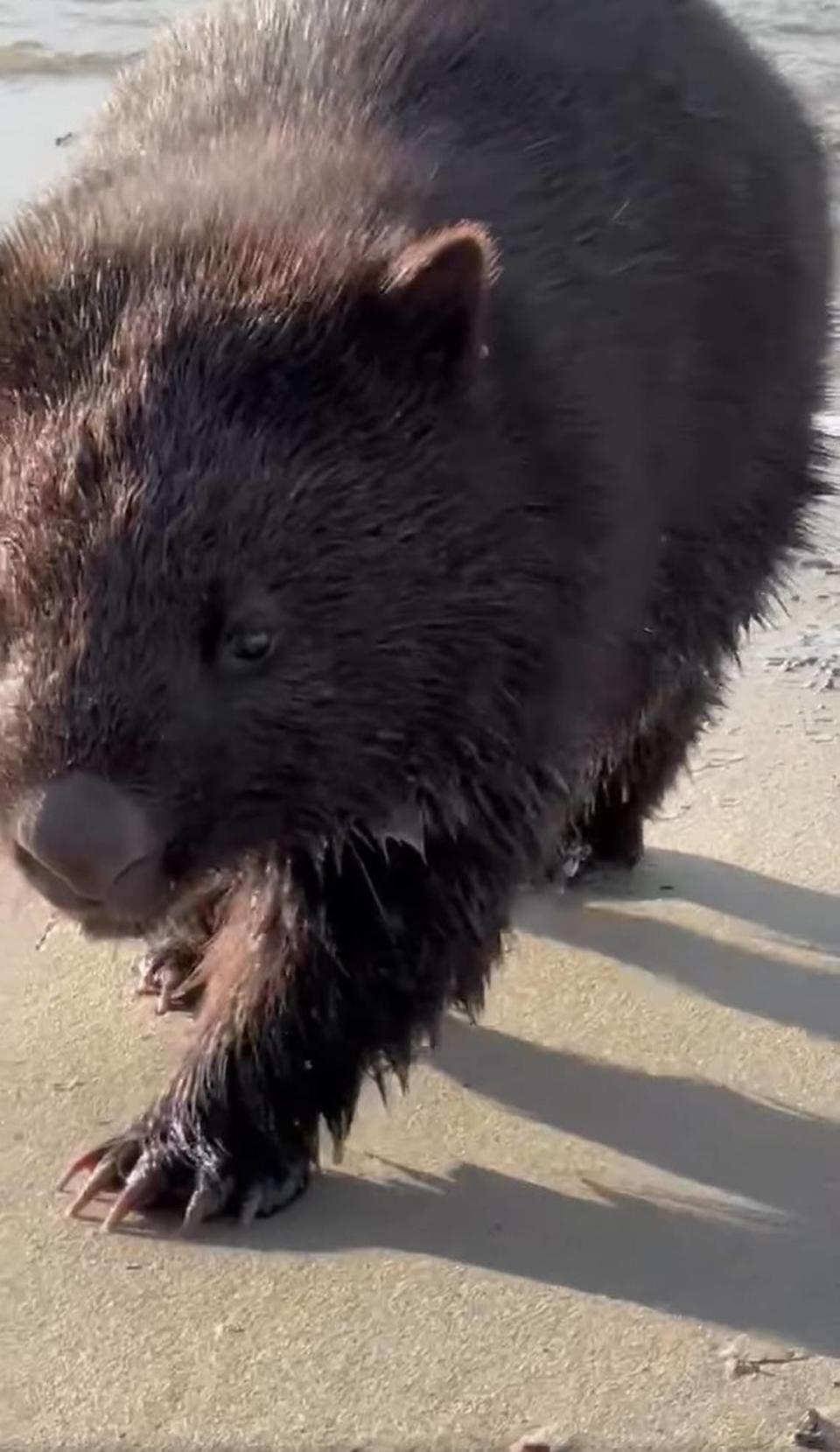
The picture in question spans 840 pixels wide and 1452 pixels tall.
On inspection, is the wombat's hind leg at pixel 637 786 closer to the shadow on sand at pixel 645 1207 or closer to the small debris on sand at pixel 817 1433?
the shadow on sand at pixel 645 1207

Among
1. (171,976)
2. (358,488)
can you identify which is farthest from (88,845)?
(171,976)

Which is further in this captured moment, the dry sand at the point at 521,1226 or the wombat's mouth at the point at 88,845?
the dry sand at the point at 521,1226

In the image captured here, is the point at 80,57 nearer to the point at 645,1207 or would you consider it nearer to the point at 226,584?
the point at 645,1207

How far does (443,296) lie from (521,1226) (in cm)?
124

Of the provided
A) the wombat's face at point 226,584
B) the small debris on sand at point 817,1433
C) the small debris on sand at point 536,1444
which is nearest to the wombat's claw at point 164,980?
the wombat's face at point 226,584

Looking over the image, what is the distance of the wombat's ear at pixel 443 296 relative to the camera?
287 centimetres

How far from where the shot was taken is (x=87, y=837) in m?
2.57

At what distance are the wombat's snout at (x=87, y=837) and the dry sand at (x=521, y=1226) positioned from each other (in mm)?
639

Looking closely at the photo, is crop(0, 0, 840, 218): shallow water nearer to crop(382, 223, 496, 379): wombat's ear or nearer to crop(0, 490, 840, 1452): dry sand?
crop(0, 490, 840, 1452): dry sand

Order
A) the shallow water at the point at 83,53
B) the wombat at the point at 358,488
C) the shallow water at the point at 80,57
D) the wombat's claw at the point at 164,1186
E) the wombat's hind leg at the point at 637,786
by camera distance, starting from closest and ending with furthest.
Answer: the wombat at the point at 358,488
the wombat's claw at the point at 164,1186
the wombat's hind leg at the point at 637,786
the shallow water at the point at 80,57
the shallow water at the point at 83,53

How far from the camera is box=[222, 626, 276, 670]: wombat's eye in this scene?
8.95 ft

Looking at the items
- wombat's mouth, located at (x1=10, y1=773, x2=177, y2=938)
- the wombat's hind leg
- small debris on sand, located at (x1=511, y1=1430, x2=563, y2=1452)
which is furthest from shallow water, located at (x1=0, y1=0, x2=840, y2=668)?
small debris on sand, located at (x1=511, y1=1430, x2=563, y2=1452)

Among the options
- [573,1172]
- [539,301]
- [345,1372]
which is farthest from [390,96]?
[345,1372]

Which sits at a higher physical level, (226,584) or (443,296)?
(443,296)
